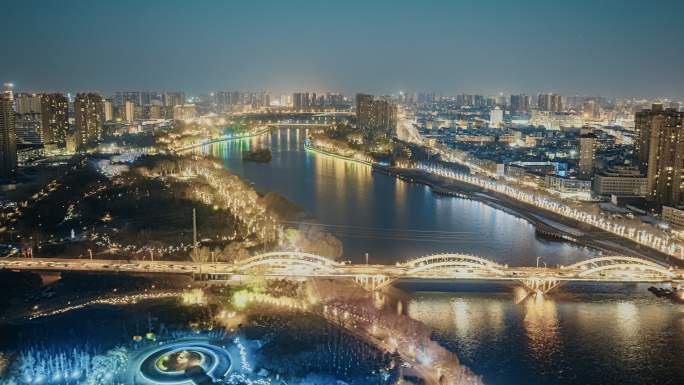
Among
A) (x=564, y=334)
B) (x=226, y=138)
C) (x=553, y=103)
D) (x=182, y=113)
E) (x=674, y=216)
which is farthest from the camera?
(x=553, y=103)

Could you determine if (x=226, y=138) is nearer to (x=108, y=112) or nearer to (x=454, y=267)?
(x=108, y=112)

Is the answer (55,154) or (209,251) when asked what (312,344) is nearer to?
(209,251)

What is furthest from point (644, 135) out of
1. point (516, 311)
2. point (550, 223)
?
point (516, 311)

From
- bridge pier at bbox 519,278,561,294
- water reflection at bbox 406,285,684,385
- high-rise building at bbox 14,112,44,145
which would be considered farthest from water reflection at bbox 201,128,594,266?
high-rise building at bbox 14,112,44,145

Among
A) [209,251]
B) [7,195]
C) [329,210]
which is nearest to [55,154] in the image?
[7,195]

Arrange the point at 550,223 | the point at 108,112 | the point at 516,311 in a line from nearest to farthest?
1. the point at 516,311
2. the point at 550,223
3. the point at 108,112

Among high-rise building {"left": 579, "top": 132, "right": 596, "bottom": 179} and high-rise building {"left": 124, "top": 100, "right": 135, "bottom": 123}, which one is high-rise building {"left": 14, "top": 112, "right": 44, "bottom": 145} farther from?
high-rise building {"left": 579, "top": 132, "right": 596, "bottom": 179}

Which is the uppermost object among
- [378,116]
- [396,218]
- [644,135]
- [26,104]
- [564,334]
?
[26,104]
